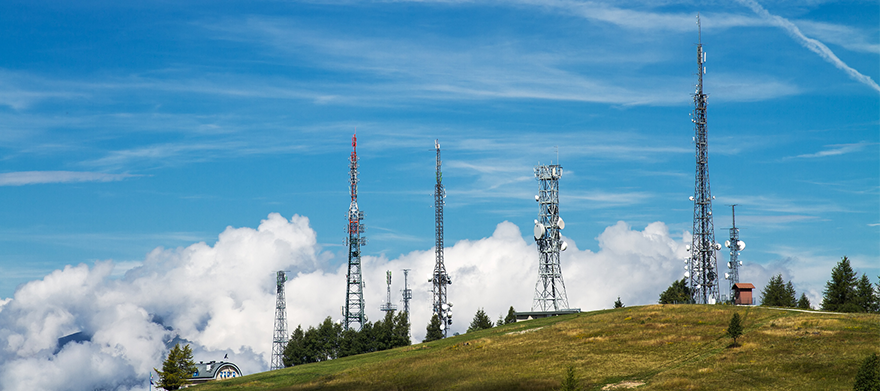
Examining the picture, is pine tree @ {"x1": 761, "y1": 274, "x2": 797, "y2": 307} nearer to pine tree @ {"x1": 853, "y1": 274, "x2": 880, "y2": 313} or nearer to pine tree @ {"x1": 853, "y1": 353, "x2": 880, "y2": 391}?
pine tree @ {"x1": 853, "y1": 274, "x2": 880, "y2": 313}

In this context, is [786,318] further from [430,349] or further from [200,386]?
[200,386]

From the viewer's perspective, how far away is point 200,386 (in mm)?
90375

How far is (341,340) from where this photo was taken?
126 meters

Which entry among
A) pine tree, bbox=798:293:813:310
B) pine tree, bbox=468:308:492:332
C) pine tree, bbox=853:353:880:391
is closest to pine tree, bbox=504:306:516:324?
pine tree, bbox=468:308:492:332

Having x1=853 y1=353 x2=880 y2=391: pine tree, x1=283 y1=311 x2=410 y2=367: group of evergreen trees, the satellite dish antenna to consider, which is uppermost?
the satellite dish antenna

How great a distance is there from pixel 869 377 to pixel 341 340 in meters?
88.1

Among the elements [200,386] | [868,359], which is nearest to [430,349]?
[200,386]

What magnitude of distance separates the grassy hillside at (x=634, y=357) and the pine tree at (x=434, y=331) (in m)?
24.5

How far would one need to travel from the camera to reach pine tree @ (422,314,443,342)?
124000 mm

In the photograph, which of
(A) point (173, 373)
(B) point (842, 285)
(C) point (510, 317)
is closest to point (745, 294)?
(B) point (842, 285)

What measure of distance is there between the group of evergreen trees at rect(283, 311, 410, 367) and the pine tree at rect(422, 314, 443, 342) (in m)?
3.66

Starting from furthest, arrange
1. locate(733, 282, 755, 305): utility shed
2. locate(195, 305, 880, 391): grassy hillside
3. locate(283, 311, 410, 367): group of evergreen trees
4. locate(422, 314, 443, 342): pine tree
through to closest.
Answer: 1. locate(422, 314, 443, 342): pine tree
2. locate(283, 311, 410, 367): group of evergreen trees
3. locate(733, 282, 755, 305): utility shed
4. locate(195, 305, 880, 391): grassy hillside

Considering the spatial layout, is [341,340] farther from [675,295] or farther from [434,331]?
[675,295]

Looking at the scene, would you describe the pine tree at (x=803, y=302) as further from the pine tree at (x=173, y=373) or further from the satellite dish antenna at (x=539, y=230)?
the pine tree at (x=173, y=373)
